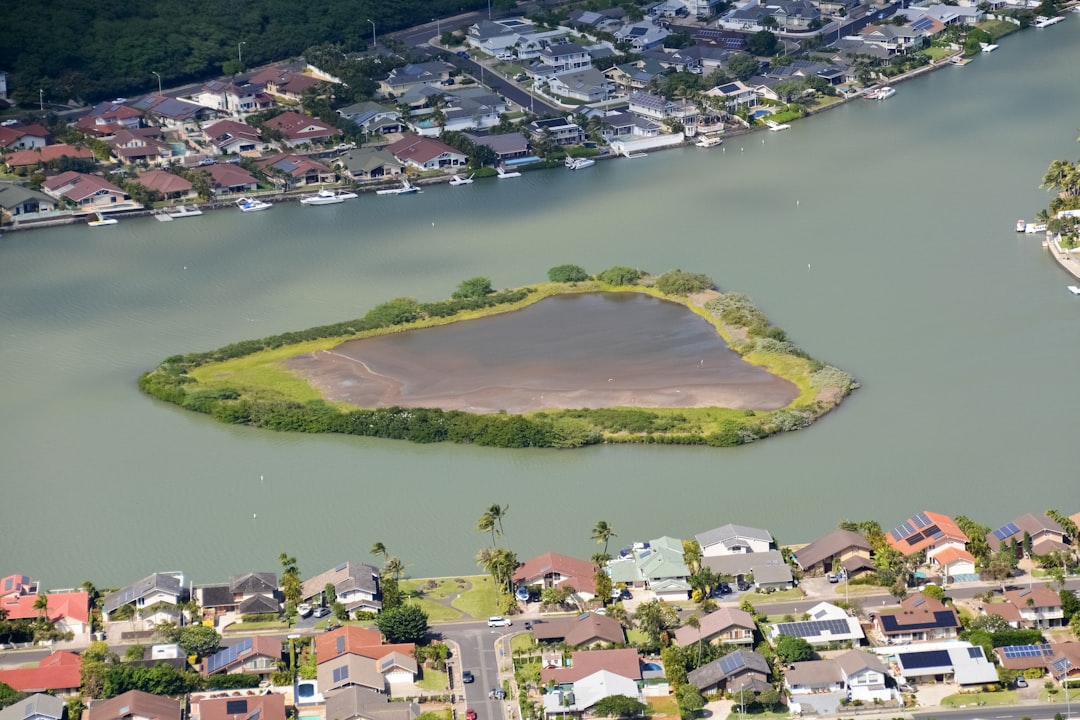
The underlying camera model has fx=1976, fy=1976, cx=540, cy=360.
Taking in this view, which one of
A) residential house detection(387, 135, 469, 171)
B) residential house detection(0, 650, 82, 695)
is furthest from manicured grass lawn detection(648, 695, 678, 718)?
residential house detection(387, 135, 469, 171)

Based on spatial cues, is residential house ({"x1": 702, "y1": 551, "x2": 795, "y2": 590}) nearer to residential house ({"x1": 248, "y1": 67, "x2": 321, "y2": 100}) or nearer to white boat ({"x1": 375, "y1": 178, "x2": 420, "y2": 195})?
white boat ({"x1": 375, "y1": 178, "x2": 420, "y2": 195})

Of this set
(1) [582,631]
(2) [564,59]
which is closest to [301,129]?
(2) [564,59]

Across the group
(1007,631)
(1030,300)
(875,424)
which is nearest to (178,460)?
(875,424)

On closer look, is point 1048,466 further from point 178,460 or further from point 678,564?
point 178,460

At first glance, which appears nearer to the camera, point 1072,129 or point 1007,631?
point 1007,631

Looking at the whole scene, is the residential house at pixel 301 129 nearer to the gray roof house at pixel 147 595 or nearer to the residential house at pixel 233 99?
the residential house at pixel 233 99
